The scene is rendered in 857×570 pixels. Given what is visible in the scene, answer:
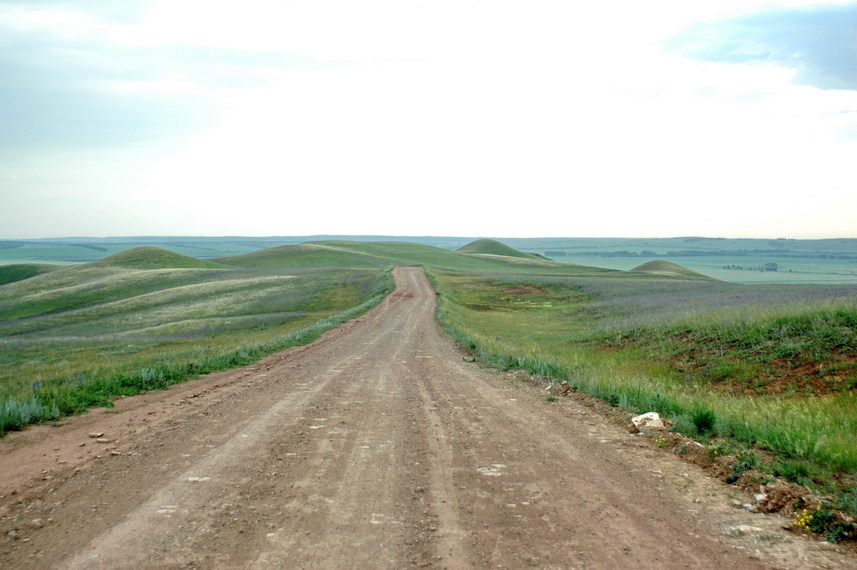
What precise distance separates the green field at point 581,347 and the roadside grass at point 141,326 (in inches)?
4.3

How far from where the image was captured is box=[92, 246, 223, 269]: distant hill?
101 m

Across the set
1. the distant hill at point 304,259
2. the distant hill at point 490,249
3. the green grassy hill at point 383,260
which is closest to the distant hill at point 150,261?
the distant hill at point 304,259

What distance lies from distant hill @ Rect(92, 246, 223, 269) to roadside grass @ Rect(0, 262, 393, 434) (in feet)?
32.7

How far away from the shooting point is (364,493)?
245 inches

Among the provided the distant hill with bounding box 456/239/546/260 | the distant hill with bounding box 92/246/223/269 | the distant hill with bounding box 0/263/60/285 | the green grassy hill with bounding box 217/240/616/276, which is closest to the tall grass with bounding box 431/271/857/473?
the green grassy hill with bounding box 217/240/616/276

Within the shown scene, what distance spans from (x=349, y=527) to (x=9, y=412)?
7232 mm

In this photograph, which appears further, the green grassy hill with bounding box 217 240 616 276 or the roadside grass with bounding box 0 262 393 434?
the green grassy hill with bounding box 217 240 616 276

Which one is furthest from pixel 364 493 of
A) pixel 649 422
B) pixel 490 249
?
pixel 490 249

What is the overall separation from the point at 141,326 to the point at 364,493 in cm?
4293

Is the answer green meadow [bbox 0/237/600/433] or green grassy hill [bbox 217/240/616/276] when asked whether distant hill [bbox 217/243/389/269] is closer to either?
green grassy hill [bbox 217/240/616/276]

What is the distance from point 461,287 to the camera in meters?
63.9

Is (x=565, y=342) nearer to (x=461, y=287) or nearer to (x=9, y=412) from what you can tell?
(x=9, y=412)

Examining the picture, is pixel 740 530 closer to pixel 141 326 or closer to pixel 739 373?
pixel 739 373

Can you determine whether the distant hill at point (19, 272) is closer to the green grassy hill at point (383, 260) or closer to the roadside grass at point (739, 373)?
the green grassy hill at point (383, 260)
